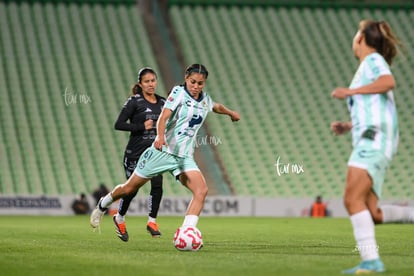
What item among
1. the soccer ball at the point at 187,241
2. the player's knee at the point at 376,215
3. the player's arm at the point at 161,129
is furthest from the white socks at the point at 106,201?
the player's knee at the point at 376,215

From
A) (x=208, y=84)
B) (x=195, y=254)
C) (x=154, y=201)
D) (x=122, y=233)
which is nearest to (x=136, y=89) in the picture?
(x=154, y=201)

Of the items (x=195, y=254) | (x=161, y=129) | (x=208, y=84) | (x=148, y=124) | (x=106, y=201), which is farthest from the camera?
(x=208, y=84)

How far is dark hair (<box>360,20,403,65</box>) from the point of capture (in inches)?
275

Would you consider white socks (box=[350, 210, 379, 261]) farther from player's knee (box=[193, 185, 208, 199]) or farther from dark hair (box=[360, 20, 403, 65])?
player's knee (box=[193, 185, 208, 199])

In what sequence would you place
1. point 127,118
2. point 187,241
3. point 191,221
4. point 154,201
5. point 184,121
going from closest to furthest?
point 187,241, point 191,221, point 184,121, point 127,118, point 154,201

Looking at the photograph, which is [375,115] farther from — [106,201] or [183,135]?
[106,201]

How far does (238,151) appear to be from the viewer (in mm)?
24609

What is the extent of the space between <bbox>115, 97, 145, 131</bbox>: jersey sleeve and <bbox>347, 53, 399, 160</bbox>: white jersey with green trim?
4503 mm

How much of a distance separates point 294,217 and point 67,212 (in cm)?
521

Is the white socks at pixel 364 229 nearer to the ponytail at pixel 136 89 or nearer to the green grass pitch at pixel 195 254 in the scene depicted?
the green grass pitch at pixel 195 254

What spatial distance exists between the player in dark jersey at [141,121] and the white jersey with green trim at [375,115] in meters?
4.55

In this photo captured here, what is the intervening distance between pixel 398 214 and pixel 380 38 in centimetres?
136

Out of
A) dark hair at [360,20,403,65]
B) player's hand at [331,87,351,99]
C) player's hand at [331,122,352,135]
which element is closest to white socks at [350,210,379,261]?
player's hand at [331,122,352,135]

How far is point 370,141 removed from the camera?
6.70 m
